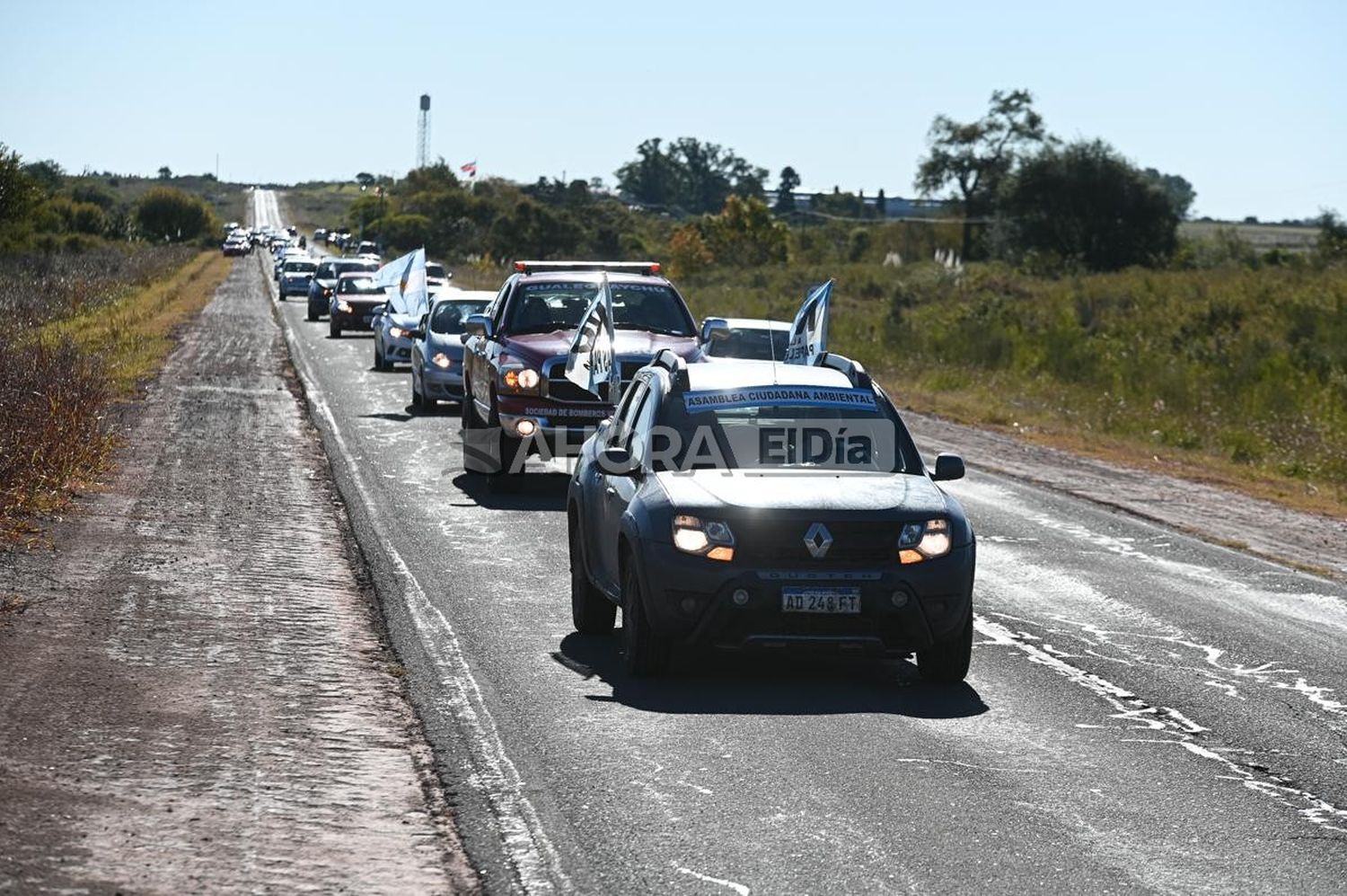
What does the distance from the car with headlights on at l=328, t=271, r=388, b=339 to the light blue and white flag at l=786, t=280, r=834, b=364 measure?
81.6 ft

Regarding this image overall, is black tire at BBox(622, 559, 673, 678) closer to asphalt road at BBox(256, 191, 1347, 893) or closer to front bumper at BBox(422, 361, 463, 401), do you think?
asphalt road at BBox(256, 191, 1347, 893)

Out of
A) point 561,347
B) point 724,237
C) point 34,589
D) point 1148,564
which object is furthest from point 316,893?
point 724,237

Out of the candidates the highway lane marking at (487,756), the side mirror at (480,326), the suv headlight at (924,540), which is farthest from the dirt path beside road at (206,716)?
the side mirror at (480,326)

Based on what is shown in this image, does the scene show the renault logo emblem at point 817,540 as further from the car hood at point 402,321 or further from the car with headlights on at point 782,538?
the car hood at point 402,321

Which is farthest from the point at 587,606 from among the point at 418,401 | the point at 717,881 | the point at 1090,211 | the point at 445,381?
the point at 1090,211

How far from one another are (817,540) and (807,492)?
41 cm

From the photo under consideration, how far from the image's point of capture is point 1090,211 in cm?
8044

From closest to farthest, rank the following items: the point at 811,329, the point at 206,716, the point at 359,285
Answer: the point at 206,716, the point at 811,329, the point at 359,285

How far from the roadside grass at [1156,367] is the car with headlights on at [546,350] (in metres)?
7.27

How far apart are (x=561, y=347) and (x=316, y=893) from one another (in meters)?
12.5

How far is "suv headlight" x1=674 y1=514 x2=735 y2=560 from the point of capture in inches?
379

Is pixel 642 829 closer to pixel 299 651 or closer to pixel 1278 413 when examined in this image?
pixel 299 651

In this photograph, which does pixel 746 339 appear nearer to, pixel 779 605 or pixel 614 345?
pixel 614 345

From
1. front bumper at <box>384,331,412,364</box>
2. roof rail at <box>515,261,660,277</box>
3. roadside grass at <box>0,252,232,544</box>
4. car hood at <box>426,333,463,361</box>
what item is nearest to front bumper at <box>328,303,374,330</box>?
front bumper at <box>384,331,412,364</box>
